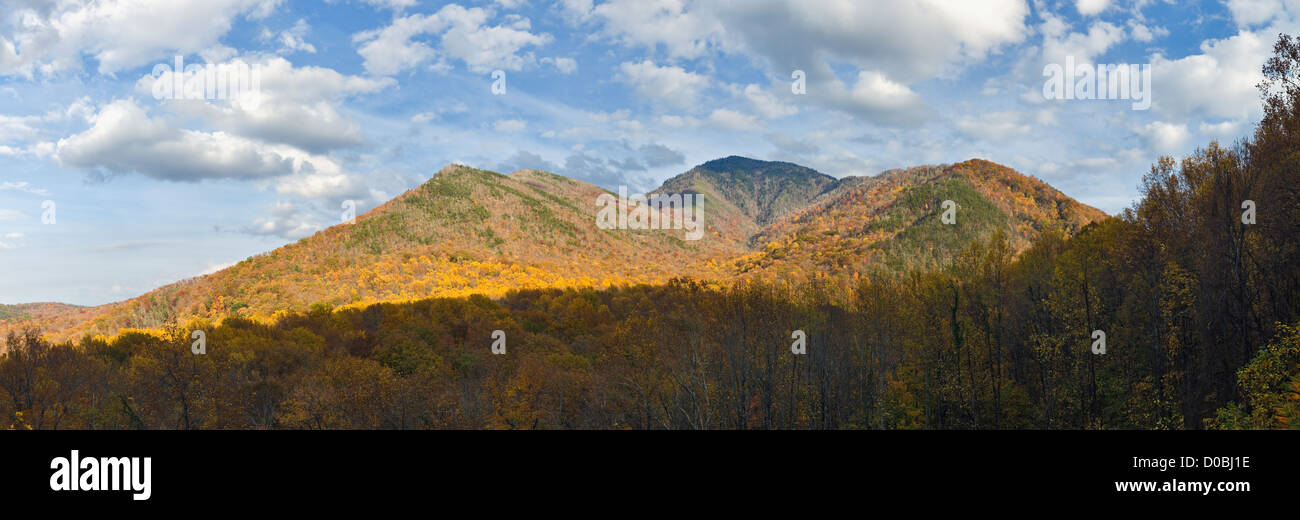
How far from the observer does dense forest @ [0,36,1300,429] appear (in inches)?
1395

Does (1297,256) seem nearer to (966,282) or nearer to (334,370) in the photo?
(966,282)

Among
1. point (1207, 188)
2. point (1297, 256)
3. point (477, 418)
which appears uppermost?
point (1207, 188)

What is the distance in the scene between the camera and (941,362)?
55.1 m

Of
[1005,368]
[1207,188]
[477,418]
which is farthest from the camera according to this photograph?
[1005,368]

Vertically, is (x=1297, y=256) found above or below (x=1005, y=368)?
above

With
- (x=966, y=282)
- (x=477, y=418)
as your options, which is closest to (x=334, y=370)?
(x=477, y=418)

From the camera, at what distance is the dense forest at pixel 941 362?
35.4 m

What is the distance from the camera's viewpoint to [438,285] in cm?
19412
